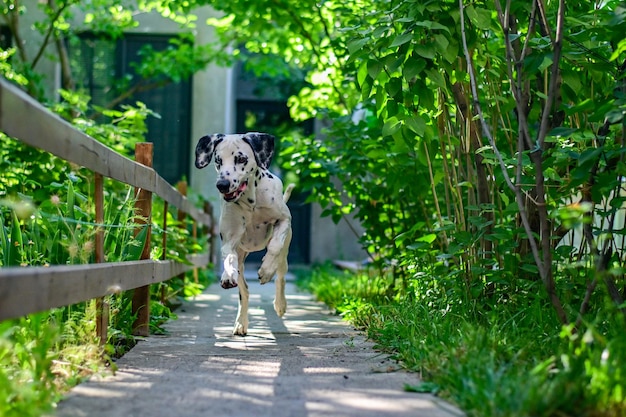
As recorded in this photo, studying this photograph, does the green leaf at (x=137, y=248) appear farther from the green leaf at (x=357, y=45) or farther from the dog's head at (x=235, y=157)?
the green leaf at (x=357, y=45)

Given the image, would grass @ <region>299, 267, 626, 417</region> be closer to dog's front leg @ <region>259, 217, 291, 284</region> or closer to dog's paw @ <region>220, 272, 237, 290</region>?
dog's front leg @ <region>259, 217, 291, 284</region>

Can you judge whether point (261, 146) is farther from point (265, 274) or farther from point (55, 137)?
point (55, 137)

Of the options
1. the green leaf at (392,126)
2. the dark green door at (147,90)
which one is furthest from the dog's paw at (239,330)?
the dark green door at (147,90)

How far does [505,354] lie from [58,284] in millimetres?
1822

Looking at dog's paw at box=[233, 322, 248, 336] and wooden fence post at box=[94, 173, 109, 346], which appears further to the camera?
dog's paw at box=[233, 322, 248, 336]

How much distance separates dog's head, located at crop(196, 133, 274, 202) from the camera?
17.7 ft

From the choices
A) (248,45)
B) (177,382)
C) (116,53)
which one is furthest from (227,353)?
(116,53)

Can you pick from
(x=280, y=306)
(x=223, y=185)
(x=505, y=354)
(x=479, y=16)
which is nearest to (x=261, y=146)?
(x=223, y=185)

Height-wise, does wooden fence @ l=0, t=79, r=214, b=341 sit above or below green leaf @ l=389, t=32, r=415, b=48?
below

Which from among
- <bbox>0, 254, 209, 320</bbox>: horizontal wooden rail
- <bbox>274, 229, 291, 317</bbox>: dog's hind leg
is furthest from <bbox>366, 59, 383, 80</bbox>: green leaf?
<bbox>274, 229, 291, 317</bbox>: dog's hind leg

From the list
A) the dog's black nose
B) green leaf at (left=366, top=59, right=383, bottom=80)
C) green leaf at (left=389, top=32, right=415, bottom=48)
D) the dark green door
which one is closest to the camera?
green leaf at (left=389, top=32, right=415, bottom=48)

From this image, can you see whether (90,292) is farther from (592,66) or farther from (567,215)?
(592,66)

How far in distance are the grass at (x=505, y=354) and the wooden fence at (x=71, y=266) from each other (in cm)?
142

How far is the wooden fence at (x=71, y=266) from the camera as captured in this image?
271 cm
